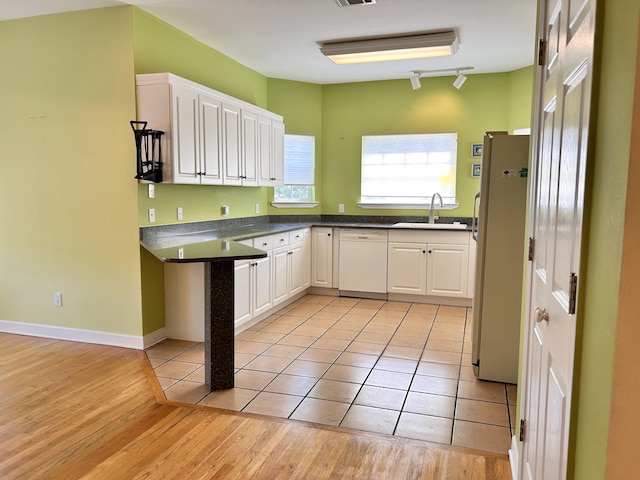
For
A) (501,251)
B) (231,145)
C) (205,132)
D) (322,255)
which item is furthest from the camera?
(322,255)

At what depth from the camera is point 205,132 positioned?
4062mm

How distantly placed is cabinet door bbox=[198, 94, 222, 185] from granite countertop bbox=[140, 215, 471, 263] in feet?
1.64

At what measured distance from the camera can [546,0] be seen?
70.7 inches

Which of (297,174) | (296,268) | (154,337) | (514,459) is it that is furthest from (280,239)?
(514,459)

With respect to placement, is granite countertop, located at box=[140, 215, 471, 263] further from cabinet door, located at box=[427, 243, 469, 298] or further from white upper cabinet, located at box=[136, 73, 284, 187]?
white upper cabinet, located at box=[136, 73, 284, 187]

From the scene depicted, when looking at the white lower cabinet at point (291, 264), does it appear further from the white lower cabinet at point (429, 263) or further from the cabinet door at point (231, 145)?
the white lower cabinet at point (429, 263)

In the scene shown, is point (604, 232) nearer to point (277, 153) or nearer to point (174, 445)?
point (174, 445)

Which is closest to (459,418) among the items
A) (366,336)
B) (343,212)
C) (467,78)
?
(366,336)

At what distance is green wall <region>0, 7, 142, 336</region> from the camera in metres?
3.71

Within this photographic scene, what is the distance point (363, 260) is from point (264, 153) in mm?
1711

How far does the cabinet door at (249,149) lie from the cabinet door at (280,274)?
2.53 feet

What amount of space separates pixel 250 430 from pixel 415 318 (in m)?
2.74

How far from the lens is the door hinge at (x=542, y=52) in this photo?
1.82m

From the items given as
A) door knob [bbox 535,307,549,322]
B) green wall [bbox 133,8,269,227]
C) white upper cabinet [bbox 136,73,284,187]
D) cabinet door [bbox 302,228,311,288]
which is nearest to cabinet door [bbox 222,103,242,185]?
white upper cabinet [bbox 136,73,284,187]
